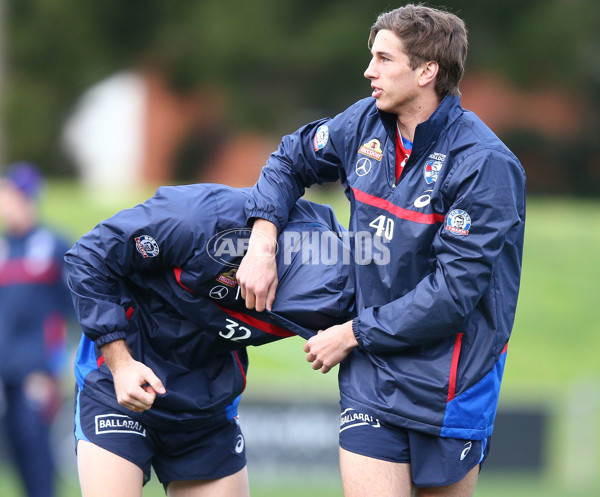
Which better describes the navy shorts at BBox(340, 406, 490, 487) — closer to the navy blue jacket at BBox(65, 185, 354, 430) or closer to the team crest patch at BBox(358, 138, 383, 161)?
the navy blue jacket at BBox(65, 185, 354, 430)

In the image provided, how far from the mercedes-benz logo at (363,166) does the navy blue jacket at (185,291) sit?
288 millimetres

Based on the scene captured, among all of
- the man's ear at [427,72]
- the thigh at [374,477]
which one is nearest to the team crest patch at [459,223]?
the man's ear at [427,72]

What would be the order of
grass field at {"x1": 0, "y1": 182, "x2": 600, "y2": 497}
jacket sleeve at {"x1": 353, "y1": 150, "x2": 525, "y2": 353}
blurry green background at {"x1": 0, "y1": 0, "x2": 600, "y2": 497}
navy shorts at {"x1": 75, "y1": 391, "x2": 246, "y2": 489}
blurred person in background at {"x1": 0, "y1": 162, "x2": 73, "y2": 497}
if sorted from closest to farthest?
jacket sleeve at {"x1": 353, "y1": 150, "x2": 525, "y2": 353}
navy shorts at {"x1": 75, "y1": 391, "x2": 246, "y2": 489}
blurred person in background at {"x1": 0, "y1": 162, "x2": 73, "y2": 497}
grass field at {"x1": 0, "y1": 182, "x2": 600, "y2": 497}
blurry green background at {"x1": 0, "y1": 0, "x2": 600, "y2": 497}

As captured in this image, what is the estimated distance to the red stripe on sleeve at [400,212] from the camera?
11.0ft

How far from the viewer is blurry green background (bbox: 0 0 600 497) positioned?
13141mm

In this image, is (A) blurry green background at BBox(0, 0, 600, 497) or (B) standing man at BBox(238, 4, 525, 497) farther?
(A) blurry green background at BBox(0, 0, 600, 497)

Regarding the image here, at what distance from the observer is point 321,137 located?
12.4ft

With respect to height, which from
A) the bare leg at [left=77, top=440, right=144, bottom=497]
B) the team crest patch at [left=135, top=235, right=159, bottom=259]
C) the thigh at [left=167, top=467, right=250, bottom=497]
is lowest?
the thigh at [left=167, top=467, right=250, bottom=497]

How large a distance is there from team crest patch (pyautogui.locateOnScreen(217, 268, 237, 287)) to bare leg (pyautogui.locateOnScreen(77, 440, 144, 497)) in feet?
2.60

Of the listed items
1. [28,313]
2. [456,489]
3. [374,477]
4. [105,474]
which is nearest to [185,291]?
[105,474]

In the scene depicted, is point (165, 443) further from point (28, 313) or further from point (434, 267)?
point (28, 313)

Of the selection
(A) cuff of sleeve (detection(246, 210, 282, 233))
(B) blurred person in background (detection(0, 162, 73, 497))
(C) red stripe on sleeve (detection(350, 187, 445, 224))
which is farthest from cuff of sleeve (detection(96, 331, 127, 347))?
(B) blurred person in background (detection(0, 162, 73, 497))

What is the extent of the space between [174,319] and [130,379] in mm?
338

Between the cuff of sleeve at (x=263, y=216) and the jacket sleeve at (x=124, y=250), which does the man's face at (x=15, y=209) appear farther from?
the cuff of sleeve at (x=263, y=216)
